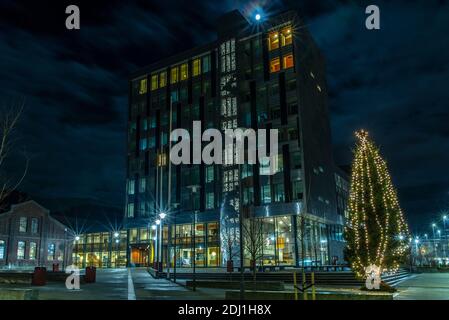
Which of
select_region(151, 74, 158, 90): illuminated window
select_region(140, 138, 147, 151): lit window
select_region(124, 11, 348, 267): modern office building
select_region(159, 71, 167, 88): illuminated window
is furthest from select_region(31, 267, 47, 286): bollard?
select_region(151, 74, 158, 90): illuminated window

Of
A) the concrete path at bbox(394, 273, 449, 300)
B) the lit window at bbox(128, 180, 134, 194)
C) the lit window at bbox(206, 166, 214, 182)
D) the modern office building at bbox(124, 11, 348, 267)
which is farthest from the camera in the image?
the lit window at bbox(128, 180, 134, 194)

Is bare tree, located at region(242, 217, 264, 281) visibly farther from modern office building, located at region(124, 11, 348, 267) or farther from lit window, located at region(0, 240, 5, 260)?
lit window, located at region(0, 240, 5, 260)

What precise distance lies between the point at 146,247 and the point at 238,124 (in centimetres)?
2518

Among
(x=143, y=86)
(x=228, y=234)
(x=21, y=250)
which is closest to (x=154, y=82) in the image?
(x=143, y=86)

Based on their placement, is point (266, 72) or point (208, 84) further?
point (208, 84)

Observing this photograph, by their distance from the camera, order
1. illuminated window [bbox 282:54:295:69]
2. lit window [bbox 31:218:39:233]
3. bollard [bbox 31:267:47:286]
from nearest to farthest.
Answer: bollard [bbox 31:267:47:286]
illuminated window [bbox 282:54:295:69]
lit window [bbox 31:218:39:233]

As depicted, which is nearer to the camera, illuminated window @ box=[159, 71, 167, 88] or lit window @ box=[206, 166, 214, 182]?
lit window @ box=[206, 166, 214, 182]

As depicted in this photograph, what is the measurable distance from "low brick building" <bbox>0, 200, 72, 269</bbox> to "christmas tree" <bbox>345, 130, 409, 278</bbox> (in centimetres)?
5245

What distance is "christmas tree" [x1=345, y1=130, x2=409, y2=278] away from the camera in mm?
24750

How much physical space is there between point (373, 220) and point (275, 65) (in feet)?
128

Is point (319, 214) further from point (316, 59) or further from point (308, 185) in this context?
point (316, 59)

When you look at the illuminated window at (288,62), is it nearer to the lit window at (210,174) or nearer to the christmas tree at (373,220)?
the lit window at (210,174)
